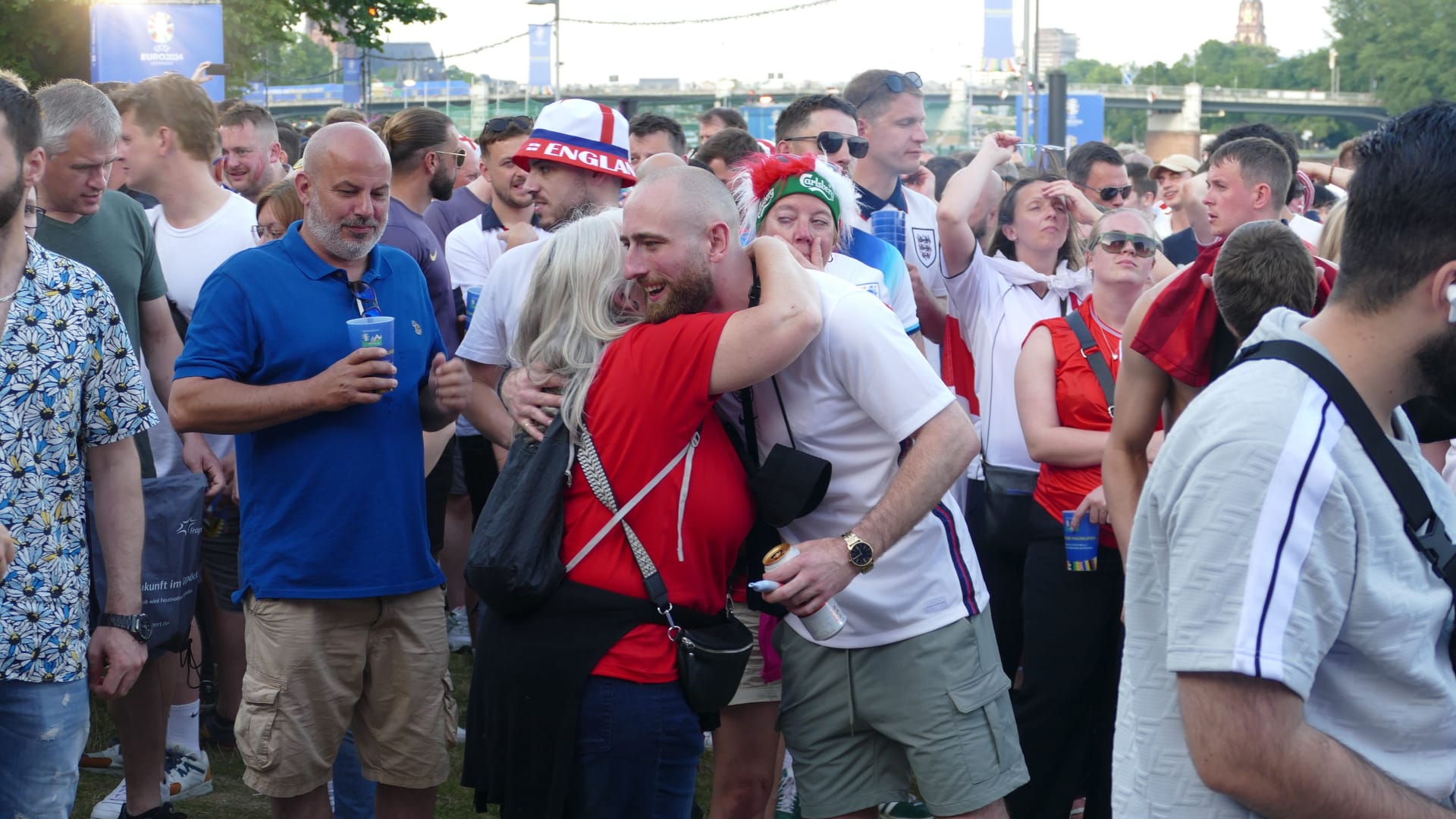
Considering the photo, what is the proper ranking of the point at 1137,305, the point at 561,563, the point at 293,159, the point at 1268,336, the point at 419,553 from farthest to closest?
the point at 293,159
the point at 419,553
the point at 1137,305
the point at 561,563
the point at 1268,336

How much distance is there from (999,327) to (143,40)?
16.4 meters

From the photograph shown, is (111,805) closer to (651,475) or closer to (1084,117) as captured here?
(651,475)

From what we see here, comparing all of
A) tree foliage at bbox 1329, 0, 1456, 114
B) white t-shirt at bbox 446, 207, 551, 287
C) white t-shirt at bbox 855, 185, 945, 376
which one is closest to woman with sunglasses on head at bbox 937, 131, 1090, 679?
white t-shirt at bbox 855, 185, 945, 376

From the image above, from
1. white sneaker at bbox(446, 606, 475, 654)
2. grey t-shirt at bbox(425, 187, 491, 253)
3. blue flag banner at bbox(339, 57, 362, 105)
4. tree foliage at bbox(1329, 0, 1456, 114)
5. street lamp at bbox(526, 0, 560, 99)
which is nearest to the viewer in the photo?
white sneaker at bbox(446, 606, 475, 654)

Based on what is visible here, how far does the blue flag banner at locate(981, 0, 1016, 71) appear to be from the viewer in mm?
28344

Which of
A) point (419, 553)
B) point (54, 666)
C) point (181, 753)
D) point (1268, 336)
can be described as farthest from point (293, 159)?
point (1268, 336)

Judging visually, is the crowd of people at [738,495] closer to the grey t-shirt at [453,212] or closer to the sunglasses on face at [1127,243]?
the sunglasses on face at [1127,243]

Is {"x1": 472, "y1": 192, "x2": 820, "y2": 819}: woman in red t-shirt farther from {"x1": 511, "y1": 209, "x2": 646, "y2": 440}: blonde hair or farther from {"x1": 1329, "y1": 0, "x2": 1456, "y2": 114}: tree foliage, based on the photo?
{"x1": 1329, "y1": 0, "x2": 1456, "y2": 114}: tree foliage

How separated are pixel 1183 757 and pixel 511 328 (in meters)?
2.97

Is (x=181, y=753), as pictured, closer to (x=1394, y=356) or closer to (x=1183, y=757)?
(x=1183, y=757)

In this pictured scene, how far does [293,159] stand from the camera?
30.9 feet

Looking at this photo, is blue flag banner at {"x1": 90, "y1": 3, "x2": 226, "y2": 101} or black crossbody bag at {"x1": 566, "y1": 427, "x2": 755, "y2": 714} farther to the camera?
blue flag banner at {"x1": 90, "y1": 3, "x2": 226, "y2": 101}

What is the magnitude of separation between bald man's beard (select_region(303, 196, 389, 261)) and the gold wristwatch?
1.73 metres

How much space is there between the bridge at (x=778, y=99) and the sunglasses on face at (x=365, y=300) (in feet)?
209
